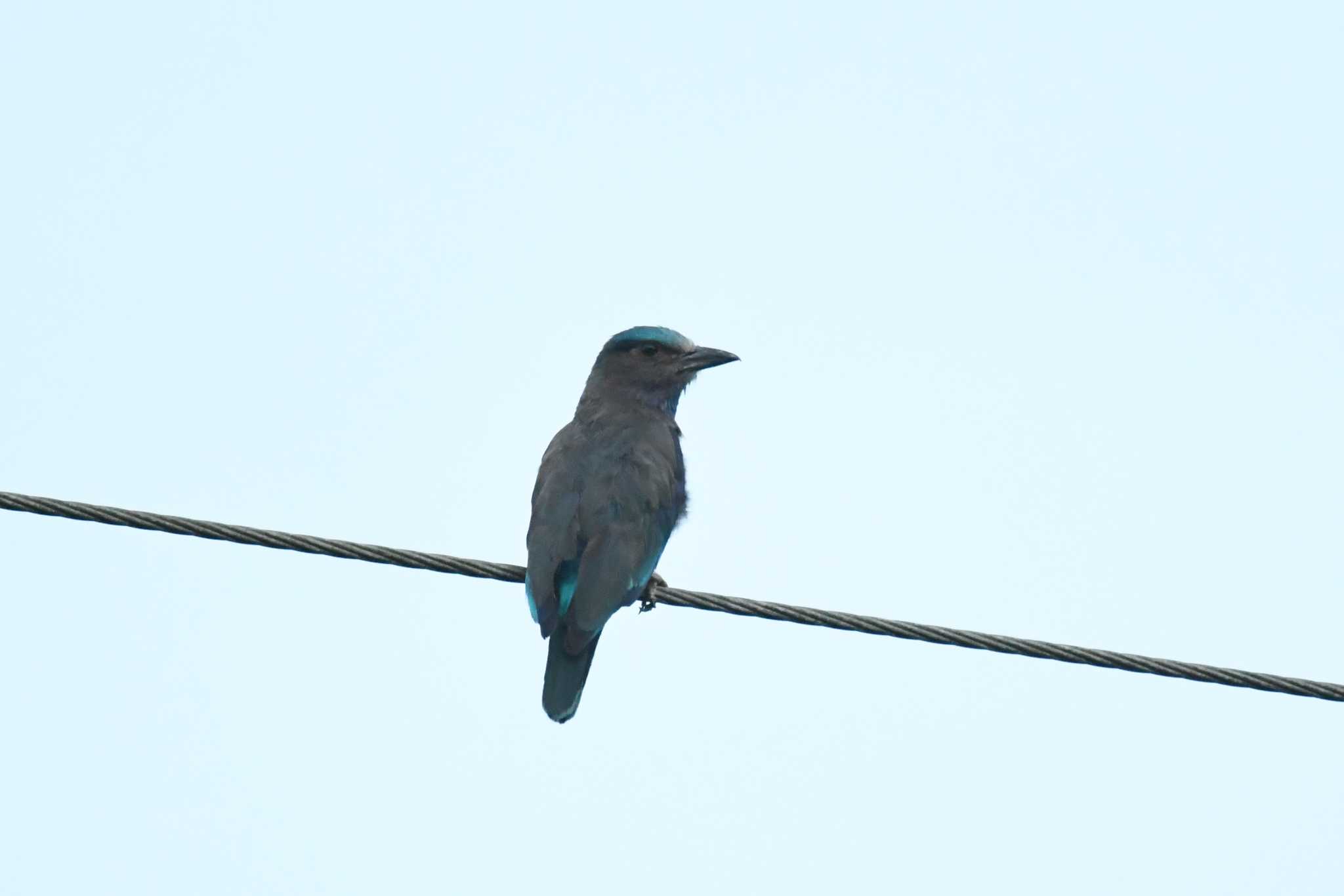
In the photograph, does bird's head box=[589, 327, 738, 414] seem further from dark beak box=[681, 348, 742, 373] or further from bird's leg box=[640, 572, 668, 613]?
bird's leg box=[640, 572, 668, 613]

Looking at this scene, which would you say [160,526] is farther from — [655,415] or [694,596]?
[655,415]

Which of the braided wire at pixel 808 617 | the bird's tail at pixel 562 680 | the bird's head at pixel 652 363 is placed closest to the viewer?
the braided wire at pixel 808 617

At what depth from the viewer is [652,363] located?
10.5m

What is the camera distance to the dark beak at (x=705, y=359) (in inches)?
414

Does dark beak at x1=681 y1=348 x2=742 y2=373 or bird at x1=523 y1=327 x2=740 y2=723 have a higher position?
dark beak at x1=681 y1=348 x2=742 y2=373

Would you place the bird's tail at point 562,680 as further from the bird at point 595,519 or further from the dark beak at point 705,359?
the dark beak at point 705,359

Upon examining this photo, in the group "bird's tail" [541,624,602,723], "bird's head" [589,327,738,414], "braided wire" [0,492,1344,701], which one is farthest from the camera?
"bird's head" [589,327,738,414]

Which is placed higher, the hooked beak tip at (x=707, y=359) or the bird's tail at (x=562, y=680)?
the hooked beak tip at (x=707, y=359)

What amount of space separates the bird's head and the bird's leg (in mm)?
1890

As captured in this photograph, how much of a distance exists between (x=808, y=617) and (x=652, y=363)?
4.54m

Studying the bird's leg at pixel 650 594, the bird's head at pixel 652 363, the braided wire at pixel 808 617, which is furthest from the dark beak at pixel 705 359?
the braided wire at pixel 808 617

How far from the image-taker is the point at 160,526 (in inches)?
227

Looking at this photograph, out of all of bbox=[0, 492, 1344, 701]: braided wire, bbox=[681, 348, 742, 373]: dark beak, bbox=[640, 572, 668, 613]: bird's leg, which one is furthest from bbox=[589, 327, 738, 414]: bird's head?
bbox=[0, 492, 1344, 701]: braided wire

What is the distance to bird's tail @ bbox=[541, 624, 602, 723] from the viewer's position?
26.0 ft
